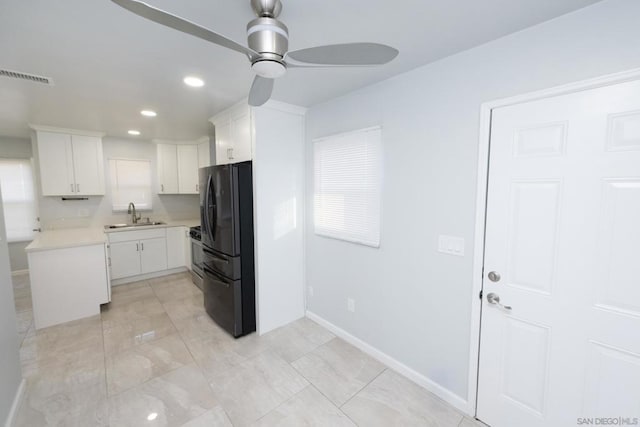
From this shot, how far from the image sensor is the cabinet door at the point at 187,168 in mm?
4656

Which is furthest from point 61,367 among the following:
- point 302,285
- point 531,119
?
point 531,119

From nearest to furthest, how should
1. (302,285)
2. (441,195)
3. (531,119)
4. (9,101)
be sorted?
1. (531,119)
2. (441,195)
3. (9,101)
4. (302,285)

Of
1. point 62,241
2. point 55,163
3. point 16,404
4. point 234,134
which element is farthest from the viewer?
point 55,163

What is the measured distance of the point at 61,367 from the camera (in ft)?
7.11

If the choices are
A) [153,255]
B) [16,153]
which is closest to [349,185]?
[153,255]

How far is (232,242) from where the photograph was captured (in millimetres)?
2557

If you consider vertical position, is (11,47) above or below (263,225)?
above

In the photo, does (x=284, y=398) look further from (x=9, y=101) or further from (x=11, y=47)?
(x=9, y=101)

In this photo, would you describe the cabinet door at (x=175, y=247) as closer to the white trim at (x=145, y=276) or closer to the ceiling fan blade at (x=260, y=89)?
the white trim at (x=145, y=276)

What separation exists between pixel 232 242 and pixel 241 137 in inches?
43.7

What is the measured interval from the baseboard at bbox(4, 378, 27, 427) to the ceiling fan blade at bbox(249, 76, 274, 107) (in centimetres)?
248

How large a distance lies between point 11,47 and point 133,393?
2.44 m

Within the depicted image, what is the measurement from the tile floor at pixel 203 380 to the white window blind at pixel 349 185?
3.71 ft

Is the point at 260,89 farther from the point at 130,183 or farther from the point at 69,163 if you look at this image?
the point at 130,183
